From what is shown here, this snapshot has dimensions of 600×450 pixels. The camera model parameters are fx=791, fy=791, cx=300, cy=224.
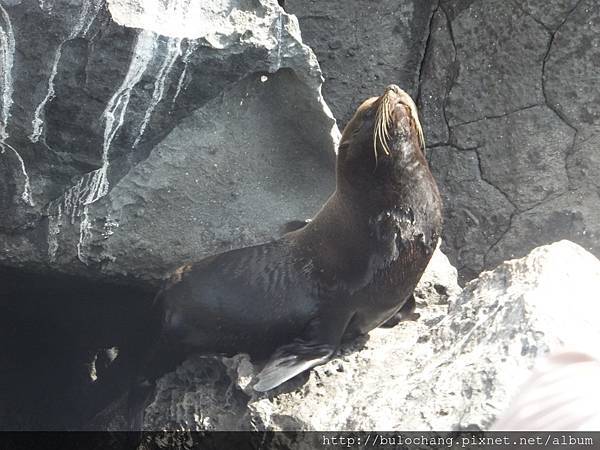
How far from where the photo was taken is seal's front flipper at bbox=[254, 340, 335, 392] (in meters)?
3.18

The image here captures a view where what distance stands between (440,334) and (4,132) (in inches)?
82.4

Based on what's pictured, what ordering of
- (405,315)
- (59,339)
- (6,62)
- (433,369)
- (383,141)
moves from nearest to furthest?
(433,369)
(6,62)
(383,141)
(405,315)
(59,339)

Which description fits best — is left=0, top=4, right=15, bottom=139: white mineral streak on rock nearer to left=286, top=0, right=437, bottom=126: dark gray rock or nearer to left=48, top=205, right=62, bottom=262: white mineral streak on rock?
left=48, top=205, right=62, bottom=262: white mineral streak on rock

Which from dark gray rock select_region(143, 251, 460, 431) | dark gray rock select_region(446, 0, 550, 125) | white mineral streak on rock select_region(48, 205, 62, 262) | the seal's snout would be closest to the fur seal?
the seal's snout

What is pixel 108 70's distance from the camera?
138 inches

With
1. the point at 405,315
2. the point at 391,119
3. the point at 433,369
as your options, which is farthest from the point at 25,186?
the point at 433,369

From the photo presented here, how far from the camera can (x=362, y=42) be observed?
5.18 meters

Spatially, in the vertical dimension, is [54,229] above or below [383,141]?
below

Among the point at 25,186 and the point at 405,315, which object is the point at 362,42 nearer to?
the point at 405,315

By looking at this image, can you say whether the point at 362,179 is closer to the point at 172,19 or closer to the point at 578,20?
the point at 172,19

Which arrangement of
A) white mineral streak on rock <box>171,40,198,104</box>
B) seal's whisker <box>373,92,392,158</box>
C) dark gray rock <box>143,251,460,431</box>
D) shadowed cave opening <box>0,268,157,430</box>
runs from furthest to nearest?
1. shadowed cave opening <box>0,268,157,430</box>
2. seal's whisker <box>373,92,392,158</box>
3. white mineral streak on rock <box>171,40,198,104</box>
4. dark gray rock <box>143,251,460,431</box>

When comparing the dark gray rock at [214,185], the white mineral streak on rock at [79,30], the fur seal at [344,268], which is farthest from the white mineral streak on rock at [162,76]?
the fur seal at [344,268]

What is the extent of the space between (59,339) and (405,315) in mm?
1840

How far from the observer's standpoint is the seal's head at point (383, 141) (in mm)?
3666
